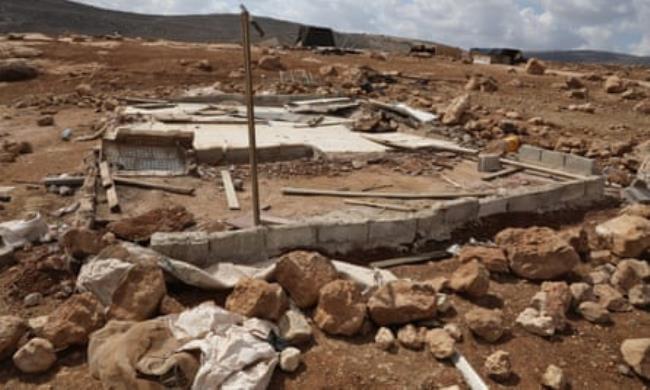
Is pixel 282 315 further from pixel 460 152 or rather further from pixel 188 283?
pixel 460 152

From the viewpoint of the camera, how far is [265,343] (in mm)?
3365

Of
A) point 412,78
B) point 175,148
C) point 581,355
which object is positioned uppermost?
point 412,78

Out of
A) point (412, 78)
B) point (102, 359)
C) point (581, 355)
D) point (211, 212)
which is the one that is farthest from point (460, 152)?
point (412, 78)

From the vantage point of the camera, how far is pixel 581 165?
25.1 feet

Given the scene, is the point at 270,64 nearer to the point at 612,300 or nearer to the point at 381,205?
the point at 381,205

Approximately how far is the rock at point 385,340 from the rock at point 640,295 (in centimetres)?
227

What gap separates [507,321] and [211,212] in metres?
3.43

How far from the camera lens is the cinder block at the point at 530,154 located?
27.0 ft

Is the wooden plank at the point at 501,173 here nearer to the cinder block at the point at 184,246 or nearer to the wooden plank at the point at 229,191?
the wooden plank at the point at 229,191

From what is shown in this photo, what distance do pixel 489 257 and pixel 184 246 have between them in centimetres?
287

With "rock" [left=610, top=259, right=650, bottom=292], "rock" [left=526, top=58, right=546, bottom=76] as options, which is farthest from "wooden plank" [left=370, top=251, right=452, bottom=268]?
"rock" [left=526, top=58, right=546, bottom=76]

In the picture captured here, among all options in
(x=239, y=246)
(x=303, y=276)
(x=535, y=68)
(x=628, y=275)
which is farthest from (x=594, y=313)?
(x=535, y=68)

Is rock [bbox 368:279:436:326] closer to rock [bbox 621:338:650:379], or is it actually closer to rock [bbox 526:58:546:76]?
rock [bbox 621:338:650:379]

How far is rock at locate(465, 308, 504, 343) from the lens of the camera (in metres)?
3.79
